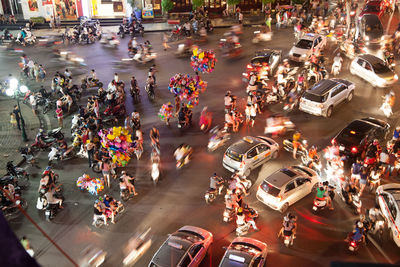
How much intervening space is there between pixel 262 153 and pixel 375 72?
38.4 ft

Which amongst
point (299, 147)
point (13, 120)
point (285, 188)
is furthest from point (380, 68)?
point (13, 120)

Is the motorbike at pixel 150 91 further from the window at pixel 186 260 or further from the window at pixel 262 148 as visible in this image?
the window at pixel 186 260

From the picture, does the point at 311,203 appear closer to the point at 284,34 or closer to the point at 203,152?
the point at 203,152

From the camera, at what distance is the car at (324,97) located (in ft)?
69.6

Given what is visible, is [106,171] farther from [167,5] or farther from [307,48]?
[167,5]

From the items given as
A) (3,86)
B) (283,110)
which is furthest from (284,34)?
(3,86)

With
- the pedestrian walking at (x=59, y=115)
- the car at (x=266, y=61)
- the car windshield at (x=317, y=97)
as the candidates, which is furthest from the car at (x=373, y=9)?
the pedestrian walking at (x=59, y=115)

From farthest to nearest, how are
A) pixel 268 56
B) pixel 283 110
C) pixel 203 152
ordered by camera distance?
pixel 268 56, pixel 283 110, pixel 203 152

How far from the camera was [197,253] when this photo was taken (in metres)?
12.3

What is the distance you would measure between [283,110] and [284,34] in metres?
16.1

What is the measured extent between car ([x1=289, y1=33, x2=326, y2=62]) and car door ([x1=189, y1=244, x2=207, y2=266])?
19089 mm

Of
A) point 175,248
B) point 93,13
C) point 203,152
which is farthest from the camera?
point 93,13

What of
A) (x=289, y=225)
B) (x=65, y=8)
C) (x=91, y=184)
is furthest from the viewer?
(x=65, y=8)

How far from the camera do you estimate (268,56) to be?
89.2ft
